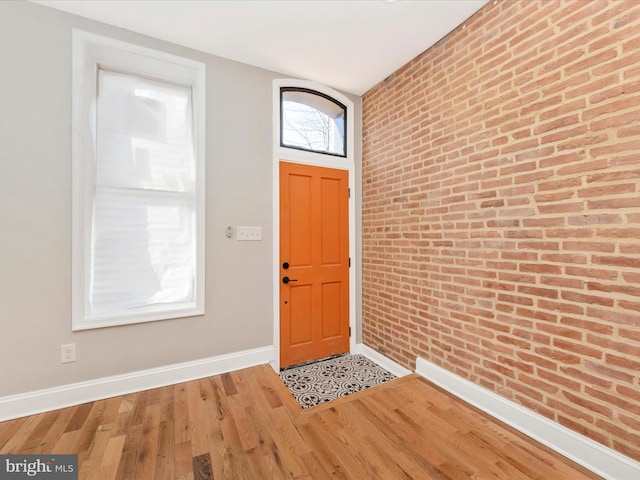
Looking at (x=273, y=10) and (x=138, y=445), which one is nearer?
(x=138, y=445)

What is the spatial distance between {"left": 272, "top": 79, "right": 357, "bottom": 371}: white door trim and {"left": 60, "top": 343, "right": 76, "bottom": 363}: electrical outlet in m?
1.58

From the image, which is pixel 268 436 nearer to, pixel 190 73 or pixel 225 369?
pixel 225 369

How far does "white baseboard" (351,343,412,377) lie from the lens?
8.91 ft

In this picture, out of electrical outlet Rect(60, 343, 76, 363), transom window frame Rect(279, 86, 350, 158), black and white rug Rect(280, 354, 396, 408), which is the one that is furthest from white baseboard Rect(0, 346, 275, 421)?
transom window frame Rect(279, 86, 350, 158)

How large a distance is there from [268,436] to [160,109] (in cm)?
278

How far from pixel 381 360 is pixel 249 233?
6.48 feet

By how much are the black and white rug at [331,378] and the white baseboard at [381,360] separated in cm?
5

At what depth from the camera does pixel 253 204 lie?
8.86 ft

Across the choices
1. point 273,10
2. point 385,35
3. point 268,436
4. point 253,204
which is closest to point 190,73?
point 273,10

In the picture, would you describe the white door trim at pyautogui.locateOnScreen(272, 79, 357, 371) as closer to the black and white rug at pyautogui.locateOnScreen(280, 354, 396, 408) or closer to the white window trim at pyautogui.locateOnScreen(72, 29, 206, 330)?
the black and white rug at pyautogui.locateOnScreen(280, 354, 396, 408)

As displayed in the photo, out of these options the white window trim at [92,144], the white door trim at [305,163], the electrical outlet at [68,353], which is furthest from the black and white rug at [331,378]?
the electrical outlet at [68,353]

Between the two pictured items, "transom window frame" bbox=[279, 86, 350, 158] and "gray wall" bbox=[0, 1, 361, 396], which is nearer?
"gray wall" bbox=[0, 1, 361, 396]

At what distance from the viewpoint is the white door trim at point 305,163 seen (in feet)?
9.16

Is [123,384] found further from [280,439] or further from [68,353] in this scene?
[280,439]
